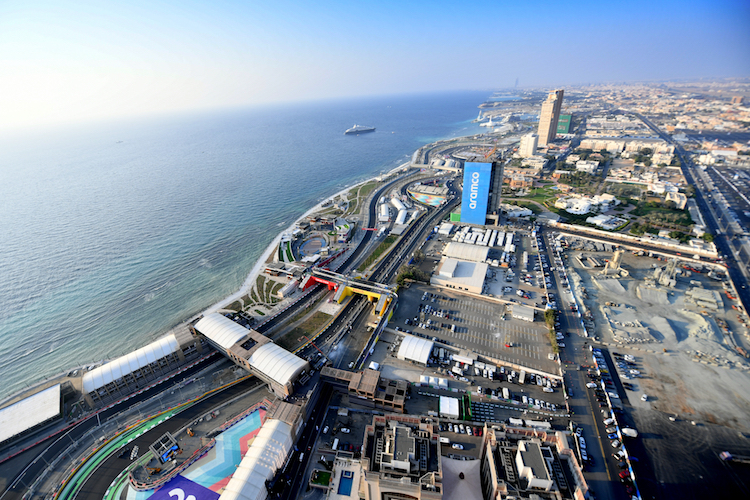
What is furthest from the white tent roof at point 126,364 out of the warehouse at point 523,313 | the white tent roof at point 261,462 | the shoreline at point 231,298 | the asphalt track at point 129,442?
the warehouse at point 523,313

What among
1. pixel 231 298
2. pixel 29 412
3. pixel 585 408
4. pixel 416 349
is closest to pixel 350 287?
pixel 416 349

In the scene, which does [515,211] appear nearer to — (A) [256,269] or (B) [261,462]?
(A) [256,269]

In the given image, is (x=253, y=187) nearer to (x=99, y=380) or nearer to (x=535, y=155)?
(x=99, y=380)

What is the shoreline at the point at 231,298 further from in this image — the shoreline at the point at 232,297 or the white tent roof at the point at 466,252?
the white tent roof at the point at 466,252

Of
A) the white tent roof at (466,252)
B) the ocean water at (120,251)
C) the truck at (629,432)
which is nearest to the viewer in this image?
the truck at (629,432)

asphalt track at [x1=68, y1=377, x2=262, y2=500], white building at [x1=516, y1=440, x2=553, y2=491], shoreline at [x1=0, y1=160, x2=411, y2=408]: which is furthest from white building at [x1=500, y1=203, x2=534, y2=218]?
asphalt track at [x1=68, y1=377, x2=262, y2=500]

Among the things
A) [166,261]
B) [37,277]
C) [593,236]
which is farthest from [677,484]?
[37,277]
